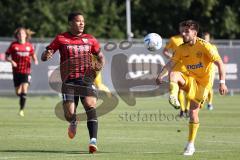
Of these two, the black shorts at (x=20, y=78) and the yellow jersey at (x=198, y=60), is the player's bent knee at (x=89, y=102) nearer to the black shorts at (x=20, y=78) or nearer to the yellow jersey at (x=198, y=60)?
the yellow jersey at (x=198, y=60)

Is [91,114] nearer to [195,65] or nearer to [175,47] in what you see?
[195,65]

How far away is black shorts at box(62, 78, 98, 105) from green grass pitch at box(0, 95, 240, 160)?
2.84 ft

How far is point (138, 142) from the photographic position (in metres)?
14.4

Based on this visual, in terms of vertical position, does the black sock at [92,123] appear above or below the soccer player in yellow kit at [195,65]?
below

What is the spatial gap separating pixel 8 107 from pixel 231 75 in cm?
1079

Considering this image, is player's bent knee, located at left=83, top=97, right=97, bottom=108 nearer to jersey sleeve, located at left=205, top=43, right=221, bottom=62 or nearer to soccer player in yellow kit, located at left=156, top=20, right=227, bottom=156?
soccer player in yellow kit, located at left=156, top=20, right=227, bottom=156

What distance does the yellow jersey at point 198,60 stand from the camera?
43.1ft

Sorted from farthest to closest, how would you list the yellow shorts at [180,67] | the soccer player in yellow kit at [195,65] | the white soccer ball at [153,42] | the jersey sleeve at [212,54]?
the white soccer ball at [153,42] → the yellow shorts at [180,67] → the jersey sleeve at [212,54] → the soccer player in yellow kit at [195,65]

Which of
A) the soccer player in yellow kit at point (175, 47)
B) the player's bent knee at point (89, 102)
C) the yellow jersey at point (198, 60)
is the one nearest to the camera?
the player's bent knee at point (89, 102)

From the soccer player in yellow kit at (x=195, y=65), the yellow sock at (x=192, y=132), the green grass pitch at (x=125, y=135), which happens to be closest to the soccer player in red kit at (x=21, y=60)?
the green grass pitch at (x=125, y=135)

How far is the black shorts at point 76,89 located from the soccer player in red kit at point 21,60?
9.02 meters

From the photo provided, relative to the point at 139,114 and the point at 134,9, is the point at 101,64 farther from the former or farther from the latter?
the point at 134,9

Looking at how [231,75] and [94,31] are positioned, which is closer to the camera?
[231,75]

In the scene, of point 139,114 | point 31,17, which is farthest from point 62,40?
point 31,17
